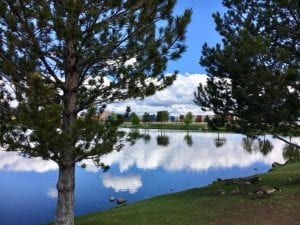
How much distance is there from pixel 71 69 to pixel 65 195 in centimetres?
260

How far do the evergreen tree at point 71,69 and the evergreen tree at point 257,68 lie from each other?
3.76 metres

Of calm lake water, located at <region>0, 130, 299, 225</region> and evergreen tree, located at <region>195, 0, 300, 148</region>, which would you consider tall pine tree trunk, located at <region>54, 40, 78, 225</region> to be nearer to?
evergreen tree, located at <region>195, 0, 300, 148</region>

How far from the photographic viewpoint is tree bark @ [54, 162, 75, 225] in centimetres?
849

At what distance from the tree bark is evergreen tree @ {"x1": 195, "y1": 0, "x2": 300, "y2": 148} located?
6.02 meters

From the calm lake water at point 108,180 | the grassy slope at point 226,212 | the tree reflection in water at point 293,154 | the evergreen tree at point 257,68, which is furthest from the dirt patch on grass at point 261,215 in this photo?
the tree reflection in water at point 293,154

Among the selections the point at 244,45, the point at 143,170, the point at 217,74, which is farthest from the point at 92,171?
the point at 244,45

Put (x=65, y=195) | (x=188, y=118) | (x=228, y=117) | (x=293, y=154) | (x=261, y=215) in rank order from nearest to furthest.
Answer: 1. (x=65, y=195)
2. (x=261, y=215)
3. (x=228, y=117)
4. (x=293, y=154)
5. (x=188, y=118)

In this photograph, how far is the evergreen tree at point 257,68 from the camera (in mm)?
11602

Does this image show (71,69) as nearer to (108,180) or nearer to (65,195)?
(65,195)

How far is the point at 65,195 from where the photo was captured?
8555 mm

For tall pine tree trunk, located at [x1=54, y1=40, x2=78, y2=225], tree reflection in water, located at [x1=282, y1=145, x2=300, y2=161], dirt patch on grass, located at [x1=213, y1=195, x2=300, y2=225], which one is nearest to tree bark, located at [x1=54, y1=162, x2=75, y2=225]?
tall pine tree trunk, located at [x1=54, y1=40, x2=78, y2=225]

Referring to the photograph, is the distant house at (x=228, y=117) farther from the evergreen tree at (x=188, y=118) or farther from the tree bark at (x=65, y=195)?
the evergreen tree at (x=188, y=118)

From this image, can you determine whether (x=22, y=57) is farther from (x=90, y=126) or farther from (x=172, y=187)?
(x=172, y=187)

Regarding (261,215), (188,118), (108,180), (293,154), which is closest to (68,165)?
(261,215)
